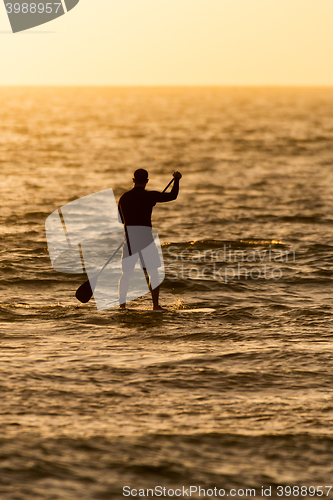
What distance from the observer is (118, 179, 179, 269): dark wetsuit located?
934 cm

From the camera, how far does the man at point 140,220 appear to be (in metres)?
9.33

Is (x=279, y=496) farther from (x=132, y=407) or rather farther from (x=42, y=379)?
(x=42, y=379)

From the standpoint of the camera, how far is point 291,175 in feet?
95.5

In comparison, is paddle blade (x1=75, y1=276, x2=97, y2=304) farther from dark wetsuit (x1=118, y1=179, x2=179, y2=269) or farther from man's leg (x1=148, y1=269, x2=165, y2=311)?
man's leg (x1=148, y1=269, x2=165, y2=311)

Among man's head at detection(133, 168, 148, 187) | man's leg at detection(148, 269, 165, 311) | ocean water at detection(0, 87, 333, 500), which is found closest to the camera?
ocean water at detection(0, 87, 333, 500)

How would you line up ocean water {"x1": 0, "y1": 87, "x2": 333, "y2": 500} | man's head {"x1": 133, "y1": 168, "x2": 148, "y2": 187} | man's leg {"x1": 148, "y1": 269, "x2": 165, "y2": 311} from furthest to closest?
man's leg {"x1": 148, "y1": 269, "x2": 165, "y2": 311} < man's head {"x1": 133, "y1": 168, "x2": 148, "y2": 187} < ocean water {"x1": 0, "y1": 87, "x2": 333, "y2": 500}

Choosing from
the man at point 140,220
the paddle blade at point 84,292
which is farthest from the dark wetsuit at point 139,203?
the paddle blade at point 84,292

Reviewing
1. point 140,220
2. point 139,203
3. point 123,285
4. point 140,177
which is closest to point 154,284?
point 123,285

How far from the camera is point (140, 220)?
9.42 metres

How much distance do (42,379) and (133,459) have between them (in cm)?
182

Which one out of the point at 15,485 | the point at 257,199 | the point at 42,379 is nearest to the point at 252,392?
the point at 42,379

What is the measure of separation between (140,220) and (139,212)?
0.36ft

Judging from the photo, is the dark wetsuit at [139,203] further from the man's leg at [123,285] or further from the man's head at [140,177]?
the man's leg at [123,285]

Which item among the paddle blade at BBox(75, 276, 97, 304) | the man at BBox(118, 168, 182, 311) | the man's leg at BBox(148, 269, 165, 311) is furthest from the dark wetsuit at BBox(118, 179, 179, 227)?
the paddle blade at BBox(75, 276, 97, 304)
